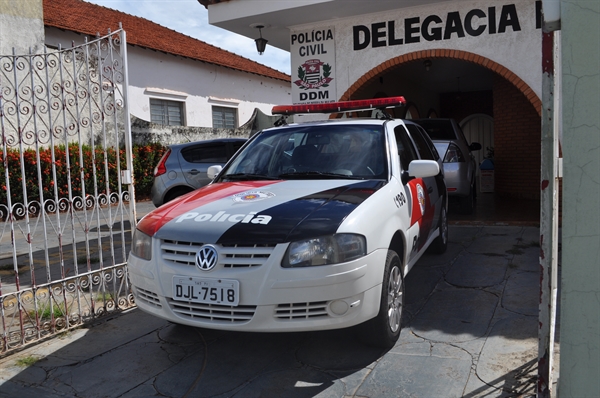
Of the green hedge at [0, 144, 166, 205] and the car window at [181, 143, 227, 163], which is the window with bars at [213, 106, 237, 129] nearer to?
the green hedge at [0, 144, 166, 205]

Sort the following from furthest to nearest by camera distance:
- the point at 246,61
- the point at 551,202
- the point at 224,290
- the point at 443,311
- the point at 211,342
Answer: the point at 246,61 → the point at 443,311 → the point at 211,342 → the point at 224,290 → the point at 551,202

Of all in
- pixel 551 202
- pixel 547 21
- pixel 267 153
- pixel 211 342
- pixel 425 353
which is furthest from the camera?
pixel 267 153

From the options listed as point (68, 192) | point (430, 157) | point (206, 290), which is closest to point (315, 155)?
point (206, 290)

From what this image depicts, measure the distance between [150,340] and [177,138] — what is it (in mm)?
14054

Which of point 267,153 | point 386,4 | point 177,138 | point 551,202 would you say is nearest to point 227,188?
point 267,153

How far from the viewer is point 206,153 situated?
9.91 metres

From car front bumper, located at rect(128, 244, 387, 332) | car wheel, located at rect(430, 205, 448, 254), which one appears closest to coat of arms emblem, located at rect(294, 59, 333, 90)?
car wheel, located at rect(430, 205, 448, 254)

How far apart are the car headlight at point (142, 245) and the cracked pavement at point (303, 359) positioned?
773 mm

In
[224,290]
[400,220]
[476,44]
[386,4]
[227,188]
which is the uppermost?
[386,4]

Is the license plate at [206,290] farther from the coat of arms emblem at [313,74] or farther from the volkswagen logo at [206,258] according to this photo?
the coat of arms emblem at [313,74]

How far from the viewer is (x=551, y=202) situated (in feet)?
9.20

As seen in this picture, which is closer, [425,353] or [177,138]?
[425,353]

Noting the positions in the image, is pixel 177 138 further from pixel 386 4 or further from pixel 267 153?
pixel 267 153

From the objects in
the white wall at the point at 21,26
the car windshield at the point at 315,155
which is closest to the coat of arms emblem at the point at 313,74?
the car windshield at the point at 315,155
